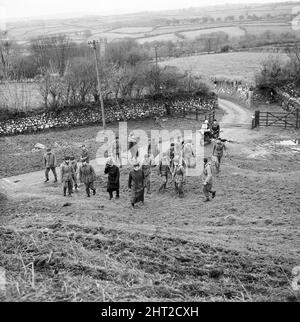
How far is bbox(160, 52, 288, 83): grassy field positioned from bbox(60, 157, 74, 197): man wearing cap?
30.7 meters

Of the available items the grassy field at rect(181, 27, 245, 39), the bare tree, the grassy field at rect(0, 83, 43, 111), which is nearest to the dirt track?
the grassy field at rect(0, 83, 43, 111)

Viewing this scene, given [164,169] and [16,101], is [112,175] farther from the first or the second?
[16,101]

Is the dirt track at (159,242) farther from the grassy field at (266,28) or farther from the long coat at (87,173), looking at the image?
the grassy field at (266,28)

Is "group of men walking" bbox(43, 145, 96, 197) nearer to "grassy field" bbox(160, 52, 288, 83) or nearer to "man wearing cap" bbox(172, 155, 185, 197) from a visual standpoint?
"man wearing cap" bbox(172, 155, 185, 197)

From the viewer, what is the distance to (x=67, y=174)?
42.6ft

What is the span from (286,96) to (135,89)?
11736 millimetres

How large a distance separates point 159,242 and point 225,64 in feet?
153

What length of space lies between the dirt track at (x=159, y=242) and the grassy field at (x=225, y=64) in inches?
1181

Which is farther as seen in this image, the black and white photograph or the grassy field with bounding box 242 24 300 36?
the grassy field with bounding box 242 24 300 36

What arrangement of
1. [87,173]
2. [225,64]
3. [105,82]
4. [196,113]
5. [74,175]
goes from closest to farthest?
[87,173] < [74,175] < [196,113] < [105,82] < [225,64]

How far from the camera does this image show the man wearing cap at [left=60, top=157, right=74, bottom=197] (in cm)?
1290

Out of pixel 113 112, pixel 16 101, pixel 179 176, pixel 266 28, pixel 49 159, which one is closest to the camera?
pixel 179 176

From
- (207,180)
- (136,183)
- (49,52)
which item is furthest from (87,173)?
(49,52)
